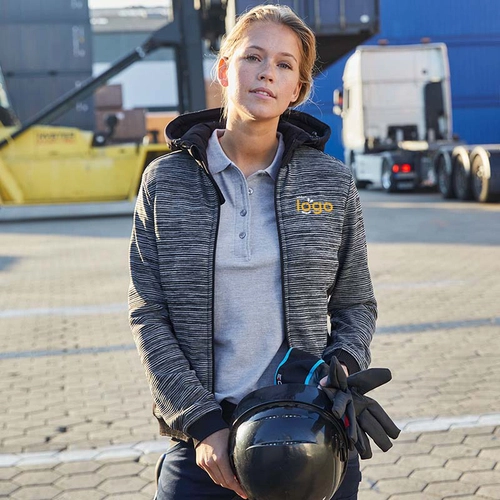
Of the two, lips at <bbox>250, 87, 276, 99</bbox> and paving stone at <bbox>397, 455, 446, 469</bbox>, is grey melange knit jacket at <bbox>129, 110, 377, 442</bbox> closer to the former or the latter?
lips at <bbox>250, 87, 276, 99</bbox>

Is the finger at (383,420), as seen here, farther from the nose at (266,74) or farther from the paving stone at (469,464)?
the paving stone at (469,464)

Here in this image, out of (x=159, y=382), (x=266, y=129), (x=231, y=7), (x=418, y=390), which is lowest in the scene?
(x=418, y=390)

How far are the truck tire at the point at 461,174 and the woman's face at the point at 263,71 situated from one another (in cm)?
1726

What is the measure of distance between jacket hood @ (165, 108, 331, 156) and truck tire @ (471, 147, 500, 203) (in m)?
15.9

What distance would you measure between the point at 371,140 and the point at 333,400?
2223 cm

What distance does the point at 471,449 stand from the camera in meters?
4.41

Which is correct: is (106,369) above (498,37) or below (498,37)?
below

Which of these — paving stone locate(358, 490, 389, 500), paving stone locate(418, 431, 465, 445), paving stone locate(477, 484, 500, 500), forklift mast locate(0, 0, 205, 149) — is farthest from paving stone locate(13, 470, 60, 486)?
forklift mast locate(0, 0, 205, 149)

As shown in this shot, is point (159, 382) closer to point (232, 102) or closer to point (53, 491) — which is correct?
point (232, 102)

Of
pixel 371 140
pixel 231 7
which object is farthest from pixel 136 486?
pixel 371 140

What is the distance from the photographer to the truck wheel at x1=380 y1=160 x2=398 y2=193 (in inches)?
891

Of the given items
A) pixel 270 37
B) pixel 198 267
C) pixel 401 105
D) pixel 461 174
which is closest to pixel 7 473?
pixel 198 267

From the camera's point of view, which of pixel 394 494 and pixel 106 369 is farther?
pixel 106 369

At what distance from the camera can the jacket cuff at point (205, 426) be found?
2.04 metres
